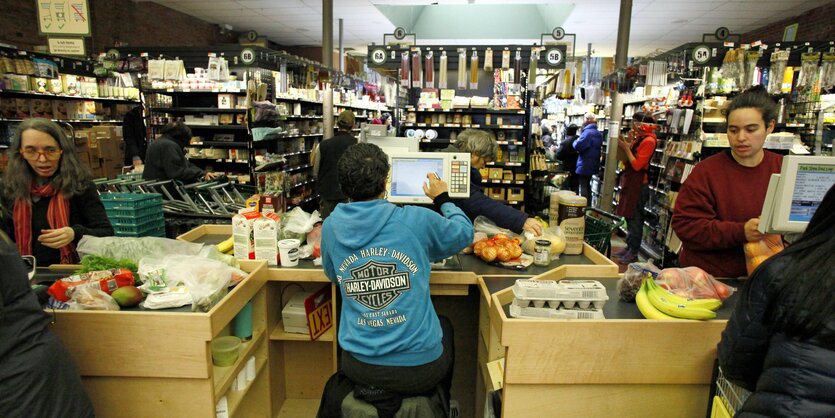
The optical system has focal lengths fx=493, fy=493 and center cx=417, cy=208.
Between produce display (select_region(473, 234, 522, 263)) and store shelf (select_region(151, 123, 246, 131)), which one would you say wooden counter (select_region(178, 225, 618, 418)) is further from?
store shelf (select_region(151, 123, 246, 131))

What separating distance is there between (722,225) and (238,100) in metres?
7.35

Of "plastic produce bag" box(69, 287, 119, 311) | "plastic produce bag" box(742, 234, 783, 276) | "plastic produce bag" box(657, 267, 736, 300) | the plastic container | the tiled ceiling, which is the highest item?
the tiled ceiling

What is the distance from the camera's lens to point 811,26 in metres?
10.0

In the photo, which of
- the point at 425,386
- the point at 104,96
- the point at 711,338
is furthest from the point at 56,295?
the point at 104,96

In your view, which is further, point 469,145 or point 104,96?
point 104,96

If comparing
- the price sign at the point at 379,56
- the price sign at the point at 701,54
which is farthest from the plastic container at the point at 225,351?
the price sign at the point at 701,54

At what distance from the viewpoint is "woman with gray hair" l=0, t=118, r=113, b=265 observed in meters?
2.54

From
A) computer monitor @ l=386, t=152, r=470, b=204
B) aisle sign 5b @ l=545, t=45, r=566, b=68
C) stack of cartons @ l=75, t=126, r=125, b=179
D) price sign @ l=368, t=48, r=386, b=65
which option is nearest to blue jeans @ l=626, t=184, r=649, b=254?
aisle sign 5b @ l=545, t=45, r=566, b=68

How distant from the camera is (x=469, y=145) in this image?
11.0 feet

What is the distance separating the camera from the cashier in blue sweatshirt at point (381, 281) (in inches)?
73.7

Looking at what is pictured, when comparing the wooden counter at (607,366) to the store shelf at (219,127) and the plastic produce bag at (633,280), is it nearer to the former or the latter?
the plastic produce bag at (633,280)

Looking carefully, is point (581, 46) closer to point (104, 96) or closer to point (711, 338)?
point (104, 96)

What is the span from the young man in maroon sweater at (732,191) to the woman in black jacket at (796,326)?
122 centimetres

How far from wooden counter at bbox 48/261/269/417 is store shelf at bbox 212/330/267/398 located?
62 millimetres
